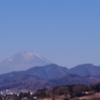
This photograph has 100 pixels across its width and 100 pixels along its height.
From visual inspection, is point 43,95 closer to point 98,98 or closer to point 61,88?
point 61,88

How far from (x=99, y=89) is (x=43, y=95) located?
9.99 m

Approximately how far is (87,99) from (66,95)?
854 centimetres

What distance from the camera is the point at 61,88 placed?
265 ft

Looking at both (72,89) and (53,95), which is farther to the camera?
(72,89)

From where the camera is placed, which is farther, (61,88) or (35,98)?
(61,88)

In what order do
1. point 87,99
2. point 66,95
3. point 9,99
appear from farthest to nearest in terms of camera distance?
point 9,99 < point 66,95 < point 87,99

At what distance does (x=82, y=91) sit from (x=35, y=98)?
850 cm

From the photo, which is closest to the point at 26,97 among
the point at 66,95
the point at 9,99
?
the point at 9,99

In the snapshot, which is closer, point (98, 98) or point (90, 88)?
point (98, 98)

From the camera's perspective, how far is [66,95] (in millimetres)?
74000

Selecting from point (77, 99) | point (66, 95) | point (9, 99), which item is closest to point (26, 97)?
point (9, 99)

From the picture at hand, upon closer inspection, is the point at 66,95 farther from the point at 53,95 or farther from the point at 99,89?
the point at 99,89

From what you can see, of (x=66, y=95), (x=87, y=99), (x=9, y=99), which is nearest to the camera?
(x=87, y=99)

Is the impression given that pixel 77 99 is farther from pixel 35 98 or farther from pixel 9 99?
pixel 9 99
